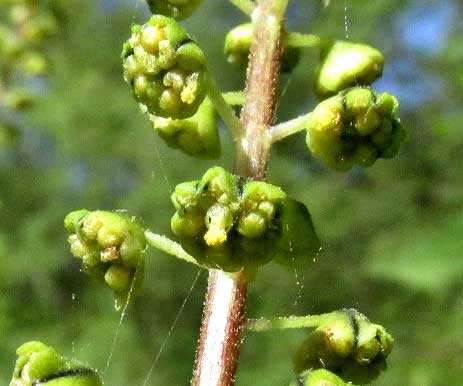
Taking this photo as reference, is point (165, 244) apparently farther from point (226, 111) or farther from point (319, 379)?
point (319, 379)

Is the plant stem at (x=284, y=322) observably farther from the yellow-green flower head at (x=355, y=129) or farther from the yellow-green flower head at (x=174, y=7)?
the yellow-green flower head at (x=174, y=7)

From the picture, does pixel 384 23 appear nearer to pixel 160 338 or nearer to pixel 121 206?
pixel 121 206

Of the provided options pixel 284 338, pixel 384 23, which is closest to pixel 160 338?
pixel 284 338

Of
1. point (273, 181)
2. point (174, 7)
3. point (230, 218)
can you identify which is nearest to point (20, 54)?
point (174, 7)

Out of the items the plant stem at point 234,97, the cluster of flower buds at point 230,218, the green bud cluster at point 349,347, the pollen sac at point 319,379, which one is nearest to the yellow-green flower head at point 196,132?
the plant stem at point 234,97

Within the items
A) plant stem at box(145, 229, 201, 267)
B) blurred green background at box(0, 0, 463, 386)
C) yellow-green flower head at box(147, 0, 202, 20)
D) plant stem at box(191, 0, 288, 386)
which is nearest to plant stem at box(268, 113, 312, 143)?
plant stem at box(191, 0, 288, 386)

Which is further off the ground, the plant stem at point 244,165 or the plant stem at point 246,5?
the plant stem at point 246,5
